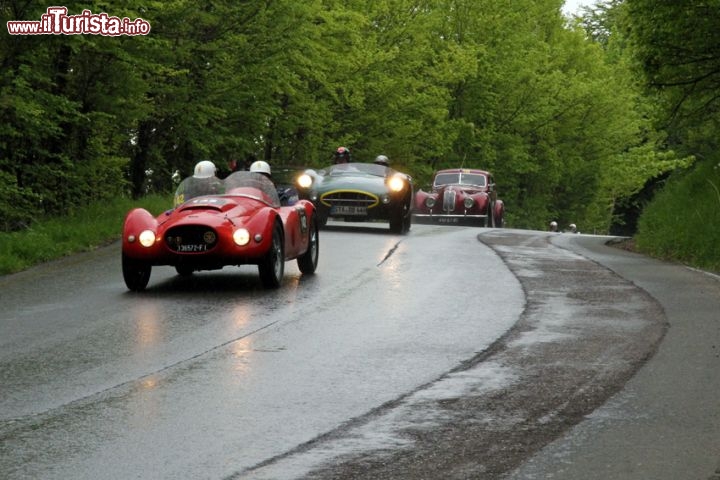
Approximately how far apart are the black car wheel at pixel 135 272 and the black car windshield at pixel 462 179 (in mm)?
26247

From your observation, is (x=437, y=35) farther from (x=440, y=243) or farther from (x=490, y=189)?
(x=440, y=243)

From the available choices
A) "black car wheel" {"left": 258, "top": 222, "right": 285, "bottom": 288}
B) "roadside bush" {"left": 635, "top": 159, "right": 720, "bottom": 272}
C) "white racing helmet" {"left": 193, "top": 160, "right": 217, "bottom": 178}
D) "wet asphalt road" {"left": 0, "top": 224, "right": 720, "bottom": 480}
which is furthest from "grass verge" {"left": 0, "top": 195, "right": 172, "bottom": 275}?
"roadside bush" {"left": 635, "top": 159, "right": 720, "bottom": 272}

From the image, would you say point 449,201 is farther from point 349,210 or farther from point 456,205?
point 349,210

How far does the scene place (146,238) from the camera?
13578 millimetres

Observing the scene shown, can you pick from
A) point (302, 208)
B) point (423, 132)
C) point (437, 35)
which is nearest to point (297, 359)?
point (302, 208)

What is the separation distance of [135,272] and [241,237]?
1.22 m

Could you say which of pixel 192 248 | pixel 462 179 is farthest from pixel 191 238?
pixel 462 179

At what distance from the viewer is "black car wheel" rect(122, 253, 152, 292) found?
13.5 meters

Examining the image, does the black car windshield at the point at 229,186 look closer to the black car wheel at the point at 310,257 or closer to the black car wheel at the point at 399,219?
the black car wheel at the point at 310,257

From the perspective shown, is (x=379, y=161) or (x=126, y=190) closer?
(x=379, y=161)

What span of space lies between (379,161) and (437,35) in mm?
27062

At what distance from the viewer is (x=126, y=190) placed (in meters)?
30.4

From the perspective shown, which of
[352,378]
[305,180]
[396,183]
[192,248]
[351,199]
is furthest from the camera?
[305,180]

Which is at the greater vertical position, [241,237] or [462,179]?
[462,179]
